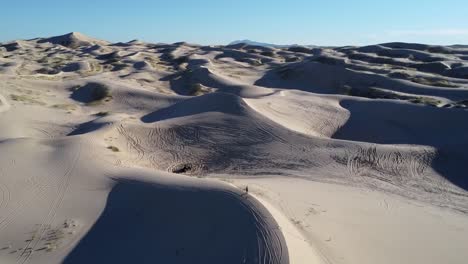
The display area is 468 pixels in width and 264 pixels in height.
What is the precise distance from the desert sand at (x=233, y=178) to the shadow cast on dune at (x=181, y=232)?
36 mm

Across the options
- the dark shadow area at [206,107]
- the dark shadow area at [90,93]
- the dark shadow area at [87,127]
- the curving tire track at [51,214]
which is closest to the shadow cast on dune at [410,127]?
the dark shadow area at [206,107]

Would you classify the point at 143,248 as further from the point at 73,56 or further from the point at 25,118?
the point at 73,56

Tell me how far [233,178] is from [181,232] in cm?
573

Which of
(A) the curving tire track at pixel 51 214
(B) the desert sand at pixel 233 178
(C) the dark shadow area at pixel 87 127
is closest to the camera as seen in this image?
(A) the curving tire track at pixel 51 214

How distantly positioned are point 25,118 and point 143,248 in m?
17.7

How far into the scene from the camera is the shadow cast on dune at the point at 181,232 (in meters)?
9.42

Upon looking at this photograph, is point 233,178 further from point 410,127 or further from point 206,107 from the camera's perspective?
point 410,127

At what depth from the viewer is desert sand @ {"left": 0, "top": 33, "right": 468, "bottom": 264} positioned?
1035cm

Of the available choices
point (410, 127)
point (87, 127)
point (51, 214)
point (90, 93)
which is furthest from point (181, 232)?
point (90, 93)

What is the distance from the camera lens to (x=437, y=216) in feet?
42.7

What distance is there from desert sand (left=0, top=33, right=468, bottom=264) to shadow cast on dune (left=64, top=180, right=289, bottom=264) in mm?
36

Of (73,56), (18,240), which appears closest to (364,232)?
(18,240)

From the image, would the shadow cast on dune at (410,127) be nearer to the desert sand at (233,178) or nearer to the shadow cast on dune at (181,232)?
the desert sand at (233,178)

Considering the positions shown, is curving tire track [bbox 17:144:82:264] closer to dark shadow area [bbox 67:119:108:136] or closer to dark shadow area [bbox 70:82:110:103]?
dark shadow area [bbox 67:119:108:136]
